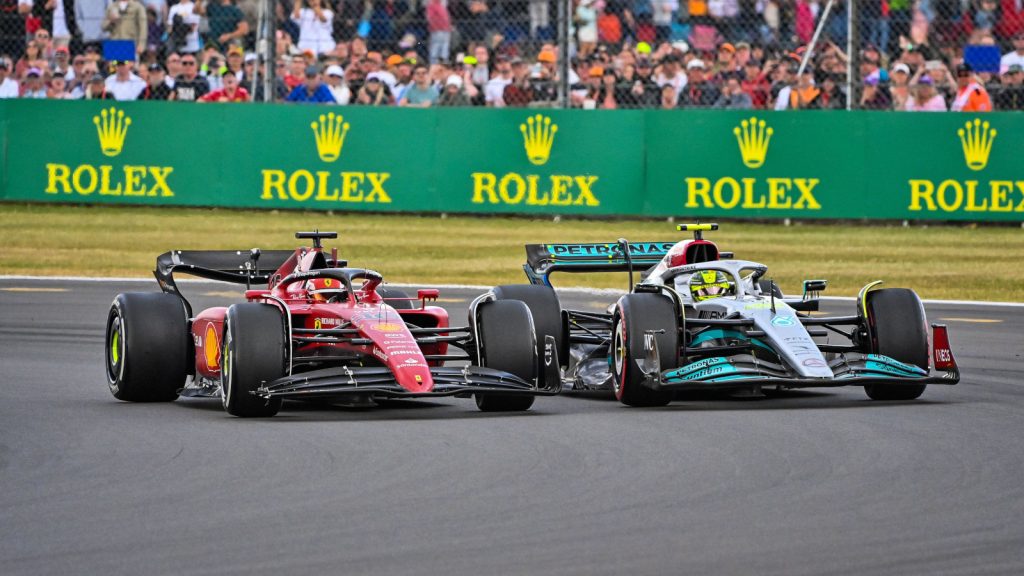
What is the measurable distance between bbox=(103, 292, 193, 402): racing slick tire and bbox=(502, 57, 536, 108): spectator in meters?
13.8

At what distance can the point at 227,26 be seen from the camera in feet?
83.3

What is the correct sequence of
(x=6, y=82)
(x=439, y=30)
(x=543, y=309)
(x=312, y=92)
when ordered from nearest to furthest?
(x=543, y=309) → (x=312, y=92) → (x=439, y=30) → (x=6, y=82)

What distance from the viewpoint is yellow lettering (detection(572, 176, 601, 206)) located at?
2353 centimetres

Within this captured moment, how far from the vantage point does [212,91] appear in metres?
24.7

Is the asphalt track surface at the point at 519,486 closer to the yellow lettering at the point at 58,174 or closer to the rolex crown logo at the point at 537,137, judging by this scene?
the rolex crown logo at the point at 537,137

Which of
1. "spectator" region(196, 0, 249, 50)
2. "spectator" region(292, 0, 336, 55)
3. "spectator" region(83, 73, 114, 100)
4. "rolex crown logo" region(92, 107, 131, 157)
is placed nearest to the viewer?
"rolex crown logo" region(92, 107, 131, 157)

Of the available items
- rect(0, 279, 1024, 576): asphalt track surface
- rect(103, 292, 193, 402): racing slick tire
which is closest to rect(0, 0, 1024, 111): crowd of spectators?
rect(0, 279, 1024, 576): asphalt track surface

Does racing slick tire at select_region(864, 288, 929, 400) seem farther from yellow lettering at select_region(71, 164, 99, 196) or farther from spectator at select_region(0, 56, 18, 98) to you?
spectator at select_region(0, 56, 18, 98)

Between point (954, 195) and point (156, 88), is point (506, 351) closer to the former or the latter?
point (954, 195)

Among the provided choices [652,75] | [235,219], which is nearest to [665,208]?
[652,75]

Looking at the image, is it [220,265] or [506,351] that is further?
[220,265]

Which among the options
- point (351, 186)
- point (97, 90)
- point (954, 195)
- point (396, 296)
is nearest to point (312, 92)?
point (351, 186)

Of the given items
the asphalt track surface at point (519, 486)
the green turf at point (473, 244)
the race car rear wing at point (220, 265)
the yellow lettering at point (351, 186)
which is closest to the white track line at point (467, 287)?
the green turf at point (473, 244)

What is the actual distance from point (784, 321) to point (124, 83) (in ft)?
51.9
